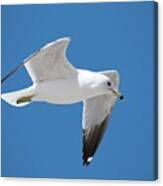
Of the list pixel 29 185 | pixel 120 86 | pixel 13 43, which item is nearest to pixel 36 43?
pixel 13 43

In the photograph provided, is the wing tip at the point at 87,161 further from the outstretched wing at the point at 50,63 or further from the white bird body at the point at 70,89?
the outstretched wing at the point at 50,63

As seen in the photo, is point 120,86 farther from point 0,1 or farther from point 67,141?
point 0,1

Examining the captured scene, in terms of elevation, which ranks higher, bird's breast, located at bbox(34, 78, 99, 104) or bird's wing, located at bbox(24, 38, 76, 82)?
bird's wing, located at bbox(24, 38, 76, 82)

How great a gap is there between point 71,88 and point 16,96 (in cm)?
24

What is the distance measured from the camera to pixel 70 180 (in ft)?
10.4

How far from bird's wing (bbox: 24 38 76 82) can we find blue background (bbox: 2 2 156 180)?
43mm

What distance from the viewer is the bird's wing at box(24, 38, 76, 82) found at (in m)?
3.04

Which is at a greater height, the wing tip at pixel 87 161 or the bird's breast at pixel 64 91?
the bird's breast at pixel 64 91

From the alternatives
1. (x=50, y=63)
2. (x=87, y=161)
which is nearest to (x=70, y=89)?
(x=50, y=63)

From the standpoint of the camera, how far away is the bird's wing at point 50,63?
304 cm

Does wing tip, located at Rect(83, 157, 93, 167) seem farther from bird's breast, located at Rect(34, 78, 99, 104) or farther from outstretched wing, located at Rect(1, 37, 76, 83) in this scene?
outstretched wing, located at Rect(1, 37, 76, 83)

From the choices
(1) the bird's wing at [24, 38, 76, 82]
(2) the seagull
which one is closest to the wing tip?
(2) the seagull

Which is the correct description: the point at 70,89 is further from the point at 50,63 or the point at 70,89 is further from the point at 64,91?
the point at 50,63

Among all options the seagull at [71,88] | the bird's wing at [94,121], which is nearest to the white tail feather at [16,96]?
the seagull at [71,88]
